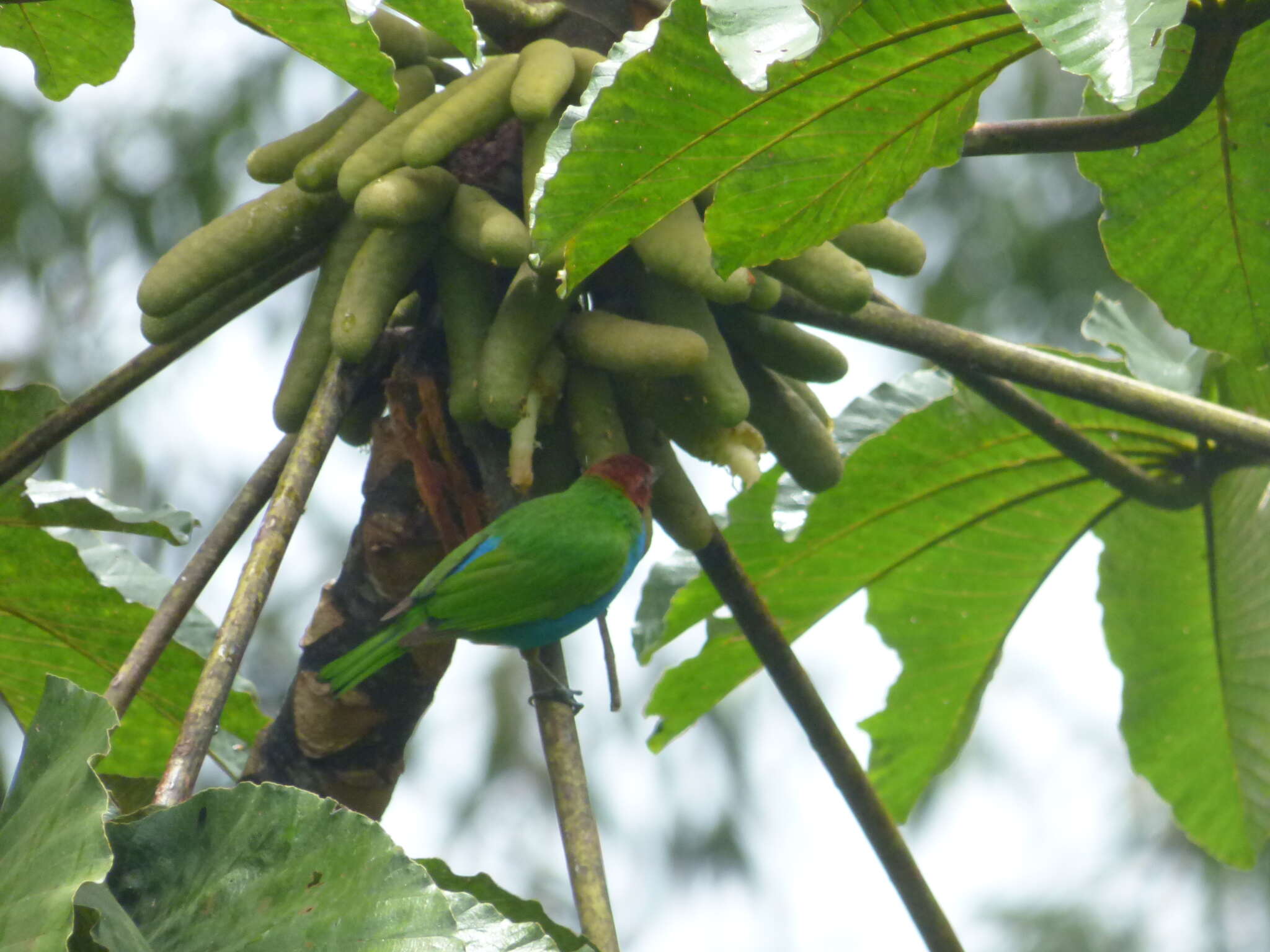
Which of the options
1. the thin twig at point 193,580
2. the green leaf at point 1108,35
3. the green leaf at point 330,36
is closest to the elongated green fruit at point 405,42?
the green leaf at point 330,36

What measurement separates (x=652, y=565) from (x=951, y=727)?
0.61m

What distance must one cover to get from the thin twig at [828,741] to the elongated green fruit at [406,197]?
0.54 metres

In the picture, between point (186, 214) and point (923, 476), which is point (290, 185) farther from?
point (186, 214)

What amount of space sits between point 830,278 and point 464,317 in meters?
0.46

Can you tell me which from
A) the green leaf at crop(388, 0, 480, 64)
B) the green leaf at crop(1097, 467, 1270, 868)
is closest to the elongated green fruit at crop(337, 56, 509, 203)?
the green leaf at crop(388, 0, 480, 64)

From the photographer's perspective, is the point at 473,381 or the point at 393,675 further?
the point at 393,675

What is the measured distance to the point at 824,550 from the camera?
7.20ft

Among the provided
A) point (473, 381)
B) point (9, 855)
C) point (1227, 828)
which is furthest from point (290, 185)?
point (1227, 828)

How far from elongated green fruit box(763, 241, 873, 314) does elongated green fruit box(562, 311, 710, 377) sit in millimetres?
136

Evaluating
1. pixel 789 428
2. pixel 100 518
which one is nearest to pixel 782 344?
pixel 789 428

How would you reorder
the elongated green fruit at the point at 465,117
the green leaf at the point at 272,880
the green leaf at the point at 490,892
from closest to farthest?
the green leaf at the point at 272,880
the green leaf at the point at 490,892
the elongated green fruit at the point at 465,117

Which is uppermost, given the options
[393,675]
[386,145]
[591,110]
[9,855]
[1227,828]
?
[386,145]

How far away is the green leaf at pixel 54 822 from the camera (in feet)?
3.18

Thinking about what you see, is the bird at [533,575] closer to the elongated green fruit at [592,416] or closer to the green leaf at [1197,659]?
the elongated green fruit at [592,416]
